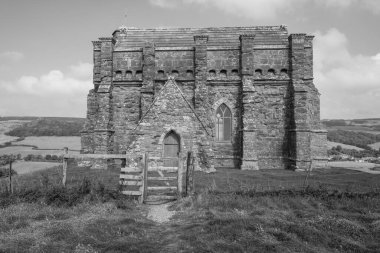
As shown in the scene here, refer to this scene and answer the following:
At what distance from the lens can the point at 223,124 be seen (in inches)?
925

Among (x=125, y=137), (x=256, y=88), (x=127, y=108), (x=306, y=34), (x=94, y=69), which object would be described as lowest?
(x=125, y=137)

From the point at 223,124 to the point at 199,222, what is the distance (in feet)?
51.6

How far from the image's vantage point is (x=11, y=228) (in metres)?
7.59

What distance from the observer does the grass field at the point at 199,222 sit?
259 inches

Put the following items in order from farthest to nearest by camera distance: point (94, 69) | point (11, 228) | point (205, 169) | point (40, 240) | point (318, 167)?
point (94, 69), point (318, 167), point (205, 169), point (11, 228), point (40, 240)

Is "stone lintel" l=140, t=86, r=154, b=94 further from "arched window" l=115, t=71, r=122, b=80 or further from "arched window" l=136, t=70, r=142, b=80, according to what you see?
"arched window" l=115, t=71, r=122, b=80

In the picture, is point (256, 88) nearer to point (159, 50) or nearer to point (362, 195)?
point (159, 50)

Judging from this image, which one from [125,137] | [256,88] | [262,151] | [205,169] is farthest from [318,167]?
[125,137]

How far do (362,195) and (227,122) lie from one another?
44.8 feet

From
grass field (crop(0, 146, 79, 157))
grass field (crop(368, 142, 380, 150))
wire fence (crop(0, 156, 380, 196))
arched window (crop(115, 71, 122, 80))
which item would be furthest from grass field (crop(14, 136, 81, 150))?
grass field (crop(368, 142, 380, 150))

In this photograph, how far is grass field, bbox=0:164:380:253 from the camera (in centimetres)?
657

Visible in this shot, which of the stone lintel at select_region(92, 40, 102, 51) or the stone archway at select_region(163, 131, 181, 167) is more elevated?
the stone lintel at select_region(92, 40, 102, 51)

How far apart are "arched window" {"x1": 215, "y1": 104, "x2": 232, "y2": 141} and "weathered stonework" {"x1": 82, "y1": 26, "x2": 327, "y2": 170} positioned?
0.08 metres

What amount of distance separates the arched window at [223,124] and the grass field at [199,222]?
1266 centimetres
